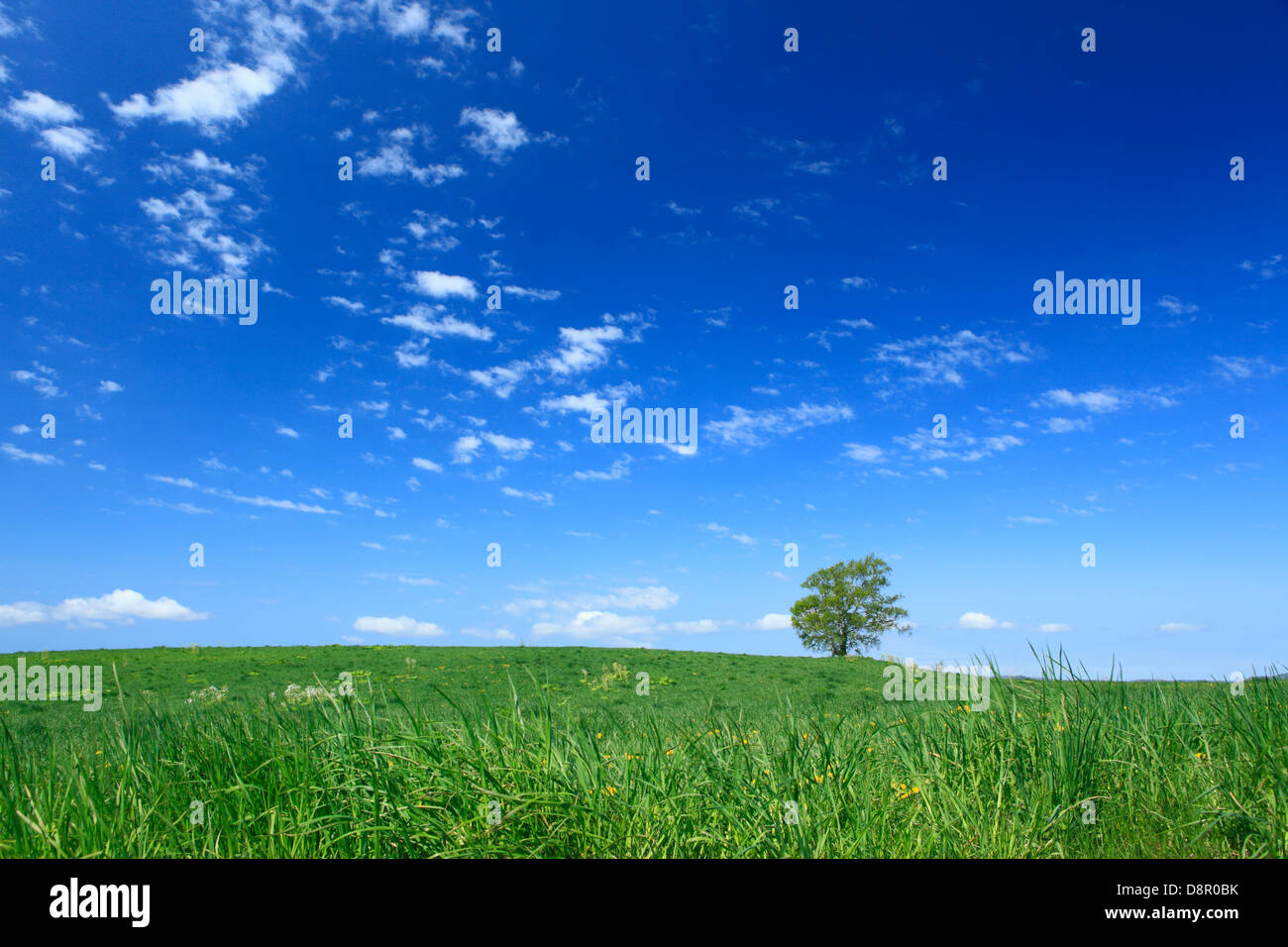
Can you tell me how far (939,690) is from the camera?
7707mm

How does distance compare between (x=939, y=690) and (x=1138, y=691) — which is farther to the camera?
(x=1138, y=691)

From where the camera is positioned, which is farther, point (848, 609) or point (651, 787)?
point (848, 609)

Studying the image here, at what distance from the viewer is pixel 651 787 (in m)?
4.93

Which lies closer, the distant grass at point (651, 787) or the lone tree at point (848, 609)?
the distant grass at point (651, 787)

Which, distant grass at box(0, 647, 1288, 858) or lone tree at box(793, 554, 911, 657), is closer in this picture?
distant grass at box(0, 647, 1288, 858)

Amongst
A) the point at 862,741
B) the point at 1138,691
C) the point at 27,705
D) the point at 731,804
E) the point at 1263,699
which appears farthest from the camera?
the point at 27,705

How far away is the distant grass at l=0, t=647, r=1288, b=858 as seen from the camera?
4.63 m

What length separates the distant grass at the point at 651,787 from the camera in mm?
4633
